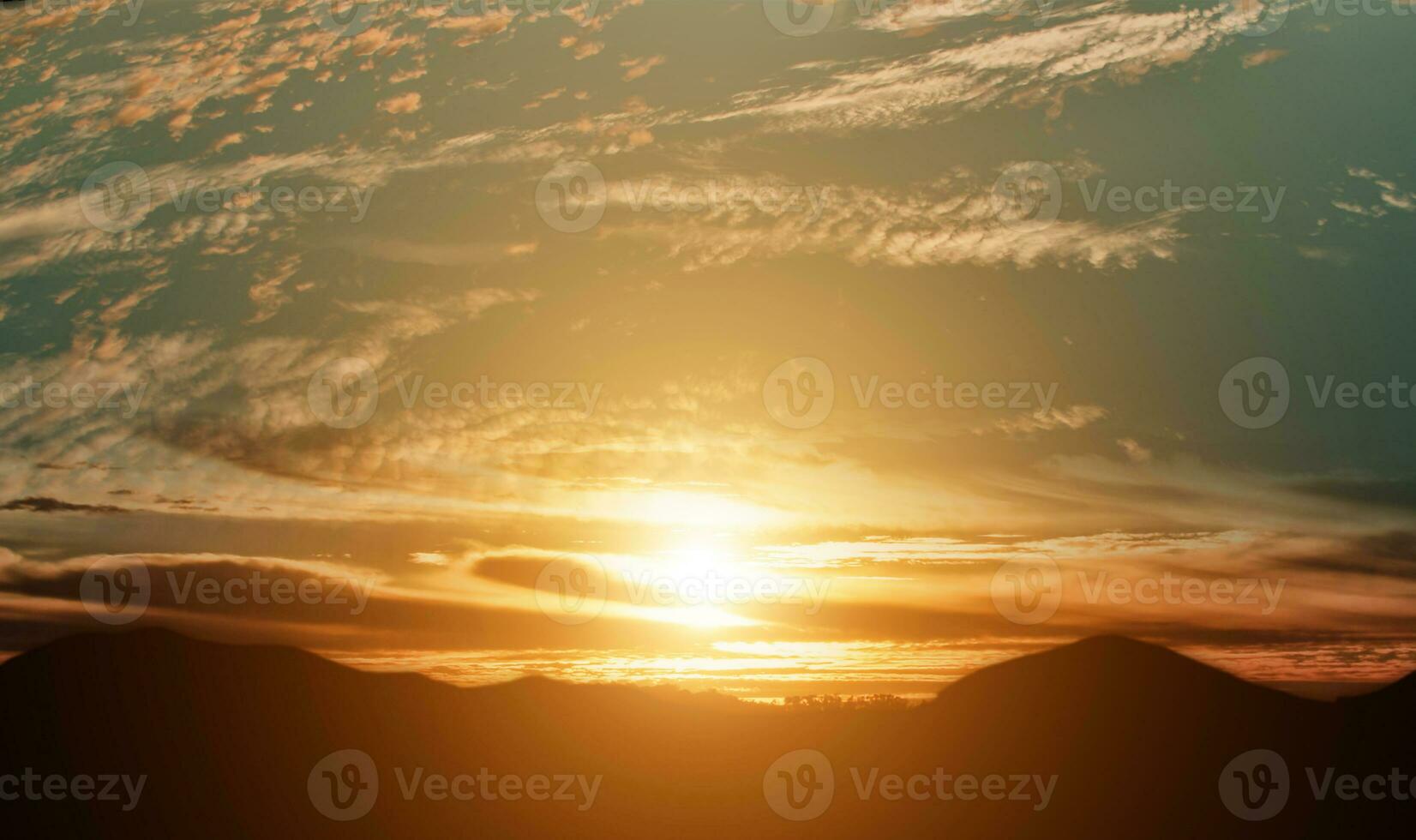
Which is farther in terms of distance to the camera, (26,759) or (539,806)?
(26,759)

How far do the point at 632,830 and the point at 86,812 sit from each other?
76.6m

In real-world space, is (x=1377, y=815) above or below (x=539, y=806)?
above

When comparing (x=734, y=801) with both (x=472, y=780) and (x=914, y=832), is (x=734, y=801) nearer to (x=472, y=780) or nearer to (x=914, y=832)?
(x=914, y=832)

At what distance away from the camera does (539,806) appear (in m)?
168

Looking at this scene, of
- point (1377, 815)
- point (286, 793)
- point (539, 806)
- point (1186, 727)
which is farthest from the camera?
point (1186, 727)

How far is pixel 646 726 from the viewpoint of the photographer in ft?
650

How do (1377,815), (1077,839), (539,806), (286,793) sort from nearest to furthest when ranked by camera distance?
(1377,815)
(1077,839)
(539,806)
(286,793)

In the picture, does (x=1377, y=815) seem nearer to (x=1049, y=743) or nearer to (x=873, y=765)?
(x=1049, y=743)

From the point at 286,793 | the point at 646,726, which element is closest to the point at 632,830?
the point at 646,726

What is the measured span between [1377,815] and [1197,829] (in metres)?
21.8

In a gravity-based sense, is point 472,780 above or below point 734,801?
below

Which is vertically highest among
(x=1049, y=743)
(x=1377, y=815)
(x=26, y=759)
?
(x=1377, y=815)

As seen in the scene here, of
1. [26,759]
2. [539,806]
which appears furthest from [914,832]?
[26,759]

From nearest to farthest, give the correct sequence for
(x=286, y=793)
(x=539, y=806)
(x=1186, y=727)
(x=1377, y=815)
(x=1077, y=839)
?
(x=1377, y=815) → (x=1077, y=839) → (x=539, y=806) → (x=286, y=793) → (x=1186, y=727)
